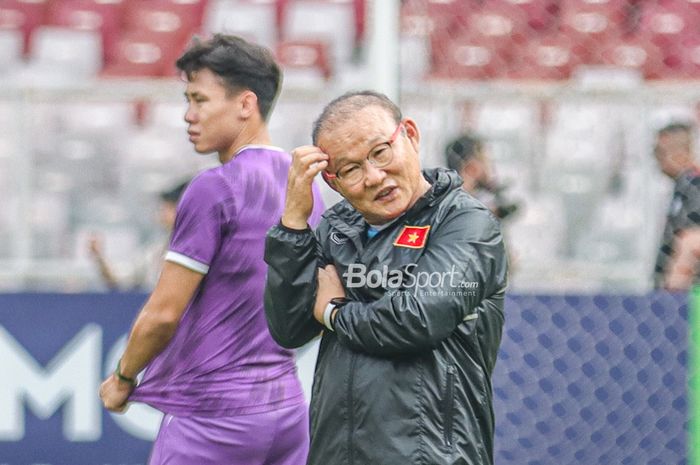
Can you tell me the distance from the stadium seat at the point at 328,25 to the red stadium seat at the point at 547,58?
140 cm

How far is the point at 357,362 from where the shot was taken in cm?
247

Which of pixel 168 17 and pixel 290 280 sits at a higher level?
pixel 290 280

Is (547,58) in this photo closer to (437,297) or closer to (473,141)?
(473,141)

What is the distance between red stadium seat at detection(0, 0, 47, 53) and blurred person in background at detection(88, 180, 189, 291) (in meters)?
3.94

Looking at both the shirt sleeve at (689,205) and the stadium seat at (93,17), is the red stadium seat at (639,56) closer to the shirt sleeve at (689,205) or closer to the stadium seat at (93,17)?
the shirt sleeve at (689,205)

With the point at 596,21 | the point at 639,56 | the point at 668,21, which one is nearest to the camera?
the point at 668,21

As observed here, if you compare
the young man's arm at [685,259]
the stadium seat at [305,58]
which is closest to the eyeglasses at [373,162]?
the young man's arm at [685,259]

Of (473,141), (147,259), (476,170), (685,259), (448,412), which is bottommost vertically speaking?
(147,259)

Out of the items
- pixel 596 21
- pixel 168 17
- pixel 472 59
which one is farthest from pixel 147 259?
pixel 168 17

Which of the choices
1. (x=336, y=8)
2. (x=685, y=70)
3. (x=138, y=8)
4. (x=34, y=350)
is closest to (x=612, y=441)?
(x=34, y=350)

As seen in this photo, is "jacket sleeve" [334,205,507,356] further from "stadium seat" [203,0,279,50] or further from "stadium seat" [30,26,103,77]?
"stadium seat" [30,26,103,77]

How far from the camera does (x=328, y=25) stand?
899 centimetres

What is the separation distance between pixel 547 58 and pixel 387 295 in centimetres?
591

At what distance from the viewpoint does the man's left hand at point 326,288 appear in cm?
258
